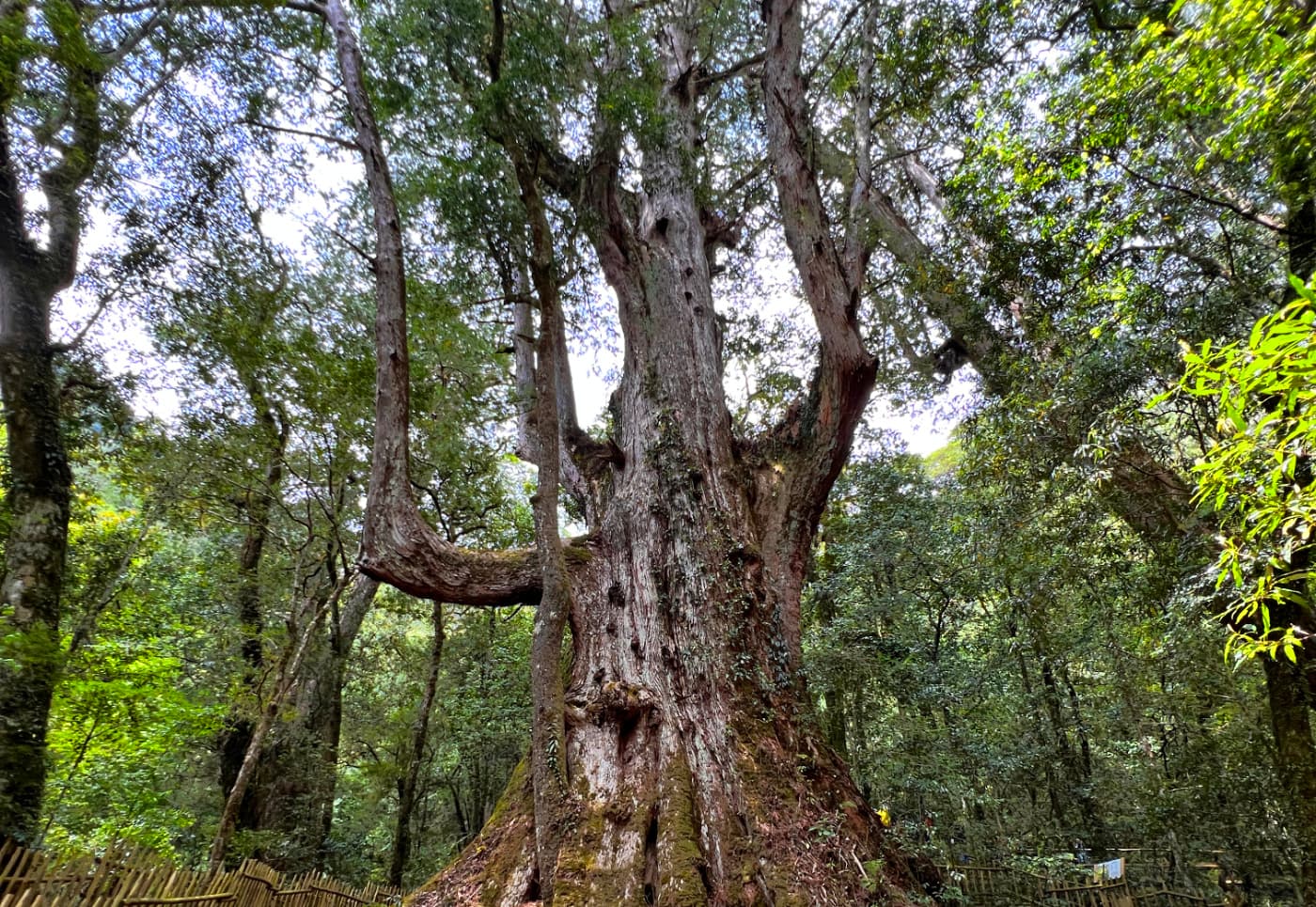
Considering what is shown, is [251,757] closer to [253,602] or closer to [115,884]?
[115,884]

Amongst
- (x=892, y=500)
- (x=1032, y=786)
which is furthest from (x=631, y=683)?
(x=1032, y=786)

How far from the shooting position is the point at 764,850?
3.06 metres

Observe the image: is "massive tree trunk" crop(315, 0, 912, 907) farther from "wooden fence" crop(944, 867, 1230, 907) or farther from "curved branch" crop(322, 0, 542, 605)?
"wooden fence" crop(944, 867, 1230, 907)

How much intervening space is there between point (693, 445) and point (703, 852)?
2859 millimetres

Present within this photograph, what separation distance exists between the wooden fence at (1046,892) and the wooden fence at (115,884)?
5594mm

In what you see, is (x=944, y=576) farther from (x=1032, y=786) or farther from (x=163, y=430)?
(x=163, y=430)

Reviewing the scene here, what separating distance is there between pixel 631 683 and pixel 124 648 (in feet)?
22.5

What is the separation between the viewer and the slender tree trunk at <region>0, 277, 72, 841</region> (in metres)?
4.70

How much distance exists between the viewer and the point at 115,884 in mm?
3850

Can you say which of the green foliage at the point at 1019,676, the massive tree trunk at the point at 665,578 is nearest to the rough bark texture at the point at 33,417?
the massive tree trunk at the point at 665,578

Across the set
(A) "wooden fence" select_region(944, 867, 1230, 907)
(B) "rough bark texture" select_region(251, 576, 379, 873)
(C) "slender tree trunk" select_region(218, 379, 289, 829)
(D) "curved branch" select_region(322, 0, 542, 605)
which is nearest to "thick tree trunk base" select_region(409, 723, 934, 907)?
(D) "curved branch" select_region(322, 0, 542, 605)

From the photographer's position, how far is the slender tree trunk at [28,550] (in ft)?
15.4

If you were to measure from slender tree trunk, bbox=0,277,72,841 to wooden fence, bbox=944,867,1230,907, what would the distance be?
746 centimetres

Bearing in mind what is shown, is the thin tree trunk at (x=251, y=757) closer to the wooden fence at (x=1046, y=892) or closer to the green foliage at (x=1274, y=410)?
the wooden fence at (x=1046, y=892)
